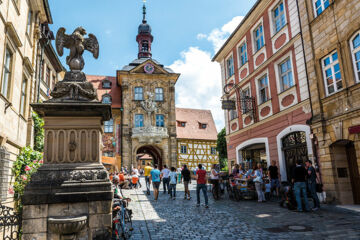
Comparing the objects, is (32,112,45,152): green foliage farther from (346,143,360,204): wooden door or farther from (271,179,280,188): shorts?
(346,143,360,204): wooden door

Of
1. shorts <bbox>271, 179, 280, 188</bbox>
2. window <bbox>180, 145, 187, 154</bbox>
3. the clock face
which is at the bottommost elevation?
shorts <bbox>271, 179, 280, 188</bbox>

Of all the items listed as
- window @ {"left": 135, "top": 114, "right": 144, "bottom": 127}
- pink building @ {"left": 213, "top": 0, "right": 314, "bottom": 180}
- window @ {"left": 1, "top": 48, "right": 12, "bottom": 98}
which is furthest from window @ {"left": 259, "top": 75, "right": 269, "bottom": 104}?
window @ {"left": 135, "top": 114, "right": 144, "bottom": 127}

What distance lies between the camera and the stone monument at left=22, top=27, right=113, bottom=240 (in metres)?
3.94

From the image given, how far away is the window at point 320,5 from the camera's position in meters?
10.5

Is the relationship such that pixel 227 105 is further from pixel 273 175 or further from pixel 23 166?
pixel 23 166

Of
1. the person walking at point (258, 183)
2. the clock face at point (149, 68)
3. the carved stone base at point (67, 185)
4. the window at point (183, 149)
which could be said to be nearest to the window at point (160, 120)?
the window at point (183, 149)

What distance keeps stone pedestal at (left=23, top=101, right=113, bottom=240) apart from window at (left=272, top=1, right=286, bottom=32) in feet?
37.1

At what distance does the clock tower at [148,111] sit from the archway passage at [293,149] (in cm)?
1873

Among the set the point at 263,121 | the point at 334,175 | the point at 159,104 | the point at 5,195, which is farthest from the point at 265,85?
the point at 159,104

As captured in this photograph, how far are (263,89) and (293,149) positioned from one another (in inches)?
151

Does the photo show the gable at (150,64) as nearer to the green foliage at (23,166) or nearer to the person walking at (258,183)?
the green foliage at (23,166)

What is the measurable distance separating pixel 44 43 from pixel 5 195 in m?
10.0

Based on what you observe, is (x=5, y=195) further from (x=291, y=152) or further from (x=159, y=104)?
(x=159, y=104)

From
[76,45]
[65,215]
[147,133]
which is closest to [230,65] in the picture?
[147,133]
